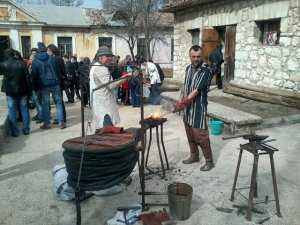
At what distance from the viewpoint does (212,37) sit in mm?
11875

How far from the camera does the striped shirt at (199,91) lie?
15.4ft

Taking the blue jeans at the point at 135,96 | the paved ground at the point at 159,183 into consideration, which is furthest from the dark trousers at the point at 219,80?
the paved ground at the point at 159,183

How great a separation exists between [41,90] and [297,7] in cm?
633

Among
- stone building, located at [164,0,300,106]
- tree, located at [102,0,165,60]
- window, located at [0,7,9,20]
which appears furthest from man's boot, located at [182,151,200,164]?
window, located at [0,7,9,20]

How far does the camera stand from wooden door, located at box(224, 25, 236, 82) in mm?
10672

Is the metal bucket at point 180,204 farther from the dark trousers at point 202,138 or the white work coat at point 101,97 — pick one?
the white work coat at point 101,97

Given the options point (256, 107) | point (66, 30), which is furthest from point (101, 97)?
point (66, 30)

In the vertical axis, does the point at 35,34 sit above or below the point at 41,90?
above

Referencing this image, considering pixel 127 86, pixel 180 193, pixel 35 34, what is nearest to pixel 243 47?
pixel 127 86

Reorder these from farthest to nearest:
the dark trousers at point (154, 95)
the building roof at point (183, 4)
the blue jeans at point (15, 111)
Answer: the building roof at point (183, 4) < the dark trousers at point (154, 95) < the blue jeans at point (15, 111)

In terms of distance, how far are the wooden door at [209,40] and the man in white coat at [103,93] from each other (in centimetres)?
772

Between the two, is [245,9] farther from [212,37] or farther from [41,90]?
[41,90]

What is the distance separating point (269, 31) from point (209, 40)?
2.76m

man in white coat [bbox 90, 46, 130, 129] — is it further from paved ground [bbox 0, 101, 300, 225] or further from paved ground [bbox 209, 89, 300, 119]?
paved ground [bbox 209, 89, 300, 119]
